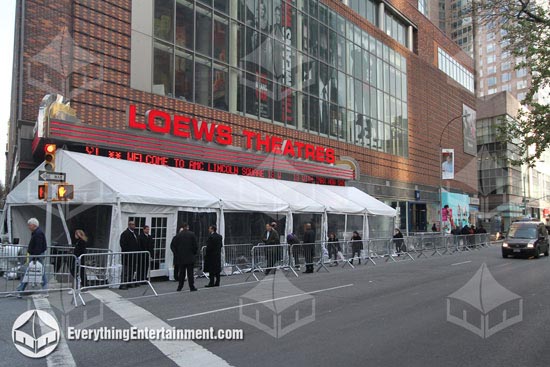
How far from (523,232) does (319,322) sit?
1893 cm

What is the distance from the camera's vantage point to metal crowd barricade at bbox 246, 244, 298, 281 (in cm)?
1481

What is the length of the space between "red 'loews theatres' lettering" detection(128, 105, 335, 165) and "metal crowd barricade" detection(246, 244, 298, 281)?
226 inches

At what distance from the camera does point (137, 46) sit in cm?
1791

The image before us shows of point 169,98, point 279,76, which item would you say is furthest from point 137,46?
point 279,76

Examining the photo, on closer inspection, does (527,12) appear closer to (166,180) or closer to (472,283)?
(472,283)

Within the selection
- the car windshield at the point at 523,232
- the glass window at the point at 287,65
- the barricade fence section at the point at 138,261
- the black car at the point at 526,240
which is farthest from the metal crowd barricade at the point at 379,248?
the glass window at the point at 287,65

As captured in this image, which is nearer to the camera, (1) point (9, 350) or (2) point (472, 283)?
(1) point (9, 350)

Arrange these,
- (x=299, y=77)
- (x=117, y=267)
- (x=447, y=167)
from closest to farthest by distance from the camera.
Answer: (x=117, y=267), (x=299, y=77), (x=447, y=167)

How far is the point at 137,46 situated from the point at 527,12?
525 inches

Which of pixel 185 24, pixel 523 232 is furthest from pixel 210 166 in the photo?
pixel 523 232

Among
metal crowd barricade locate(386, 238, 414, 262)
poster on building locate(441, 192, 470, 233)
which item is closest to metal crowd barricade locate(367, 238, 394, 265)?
metal crowd barricade locate(386, 238, 414, 262)

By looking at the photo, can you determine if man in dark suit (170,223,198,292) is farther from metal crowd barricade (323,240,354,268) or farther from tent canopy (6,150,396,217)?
metal crowd barricade (323,240,354,268)

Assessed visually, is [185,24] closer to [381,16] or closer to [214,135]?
[214,135]

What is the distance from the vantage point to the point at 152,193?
13.7 m
